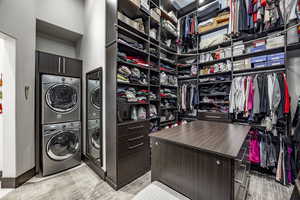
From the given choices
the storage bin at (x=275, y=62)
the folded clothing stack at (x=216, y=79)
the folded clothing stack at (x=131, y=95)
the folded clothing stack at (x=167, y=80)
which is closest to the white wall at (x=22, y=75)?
the folded clothing stack at (x=131, y=95)

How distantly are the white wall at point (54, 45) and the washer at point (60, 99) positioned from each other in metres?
0.97

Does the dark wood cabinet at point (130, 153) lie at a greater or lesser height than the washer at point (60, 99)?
lesser

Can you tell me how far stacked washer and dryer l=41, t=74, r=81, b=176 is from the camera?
2.16m

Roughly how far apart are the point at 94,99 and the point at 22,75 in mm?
1135

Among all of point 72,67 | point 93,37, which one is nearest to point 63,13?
point 93,37

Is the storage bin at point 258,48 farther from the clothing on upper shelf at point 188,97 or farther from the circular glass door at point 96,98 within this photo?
the circular glass door at point 96,98

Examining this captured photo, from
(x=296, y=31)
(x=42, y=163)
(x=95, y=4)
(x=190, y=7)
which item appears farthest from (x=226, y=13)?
(x=42, y=163)

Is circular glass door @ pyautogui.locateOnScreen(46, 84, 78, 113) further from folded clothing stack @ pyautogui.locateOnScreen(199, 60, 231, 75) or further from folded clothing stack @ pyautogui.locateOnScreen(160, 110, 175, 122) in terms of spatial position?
folded clothing stack @ pyautogui.locateOnScreen(199, 60, 231, 75)

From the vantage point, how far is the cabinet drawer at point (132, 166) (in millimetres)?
1891

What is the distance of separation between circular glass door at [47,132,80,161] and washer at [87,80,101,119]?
54cm

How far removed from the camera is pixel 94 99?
2.45 meters

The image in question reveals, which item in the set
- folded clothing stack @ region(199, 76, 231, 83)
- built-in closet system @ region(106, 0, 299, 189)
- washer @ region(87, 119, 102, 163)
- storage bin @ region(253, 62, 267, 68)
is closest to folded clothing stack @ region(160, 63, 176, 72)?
built-in closet system @ region(106, 0, 299, 189)

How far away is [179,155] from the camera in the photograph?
1.16 meters

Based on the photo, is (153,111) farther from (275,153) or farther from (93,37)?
(275,153)
